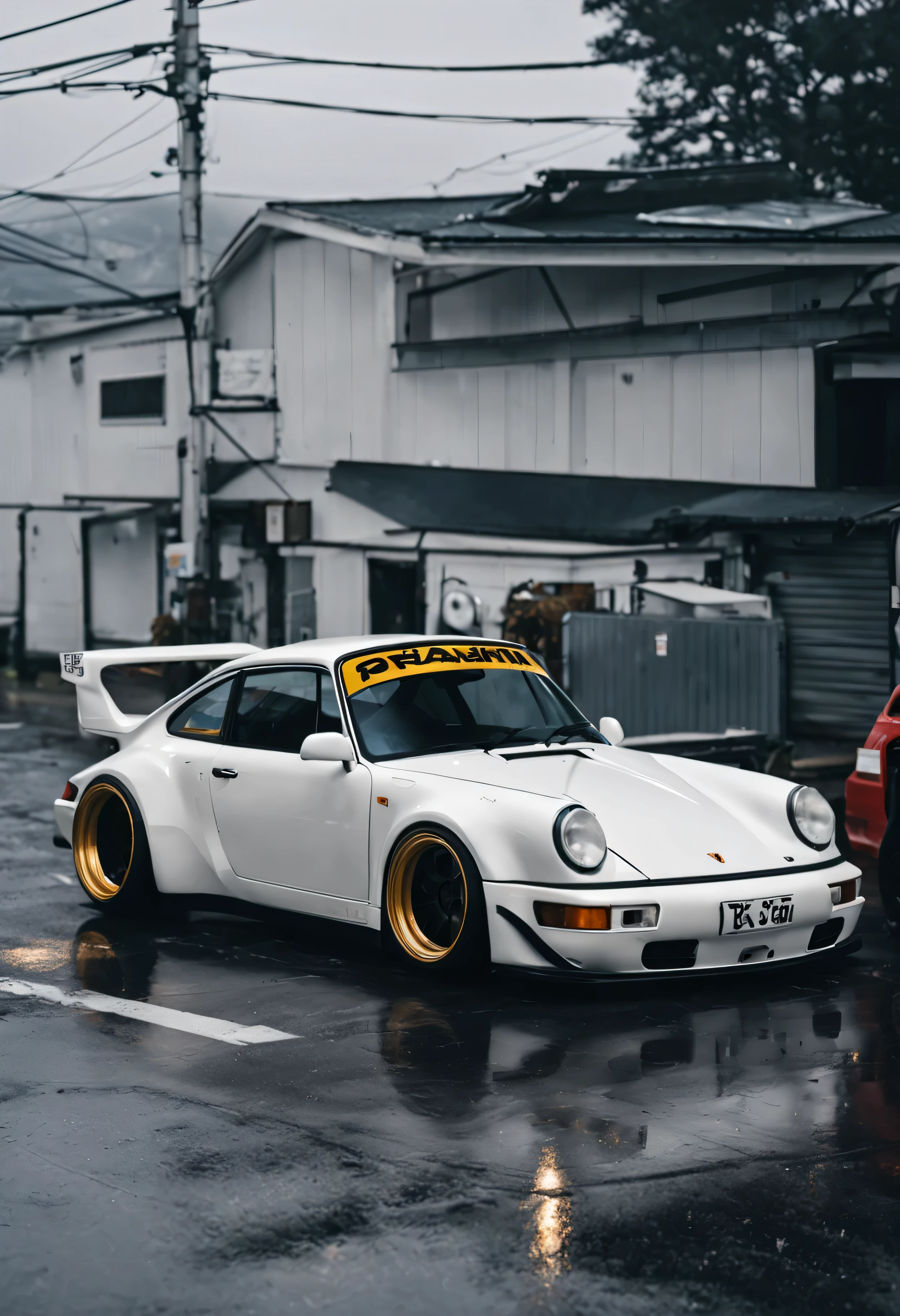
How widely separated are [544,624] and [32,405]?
1393cm

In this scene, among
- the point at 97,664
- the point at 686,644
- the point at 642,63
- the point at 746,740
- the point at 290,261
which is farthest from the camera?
the point at 642,63

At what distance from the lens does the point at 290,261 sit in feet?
72.9

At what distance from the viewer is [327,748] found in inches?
274

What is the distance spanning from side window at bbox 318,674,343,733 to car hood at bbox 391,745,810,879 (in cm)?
47

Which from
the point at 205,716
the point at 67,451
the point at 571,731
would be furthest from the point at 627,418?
the point at 67,451

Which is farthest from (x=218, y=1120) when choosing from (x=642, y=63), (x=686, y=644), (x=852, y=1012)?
(x=642, y=63)

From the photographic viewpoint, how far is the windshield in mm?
7227

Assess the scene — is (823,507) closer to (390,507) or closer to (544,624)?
(544,624)

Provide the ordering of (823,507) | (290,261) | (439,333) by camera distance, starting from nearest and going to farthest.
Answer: (823,507) → (439,333) → (290,261)

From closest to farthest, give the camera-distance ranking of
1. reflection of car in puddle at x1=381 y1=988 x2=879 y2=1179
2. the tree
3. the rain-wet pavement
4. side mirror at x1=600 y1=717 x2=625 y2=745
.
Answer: the rain-wet pavement → reflection of car in puddle at x1=381 y1=988 x2=879 y2=1179 → side mirror at x1=600 y1=717 x2=625 y2=745 → the tree

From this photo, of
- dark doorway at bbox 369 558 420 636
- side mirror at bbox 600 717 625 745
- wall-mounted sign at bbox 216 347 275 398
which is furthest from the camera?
wall-mounted sign at bbox 216 347 275 398

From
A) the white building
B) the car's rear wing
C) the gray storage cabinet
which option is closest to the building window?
the white building

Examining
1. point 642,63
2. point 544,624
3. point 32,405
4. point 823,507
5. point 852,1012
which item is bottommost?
point 852,1012

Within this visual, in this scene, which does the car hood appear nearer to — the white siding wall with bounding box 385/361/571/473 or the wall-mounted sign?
the white siding wall with bounding box 385/361/571/473
